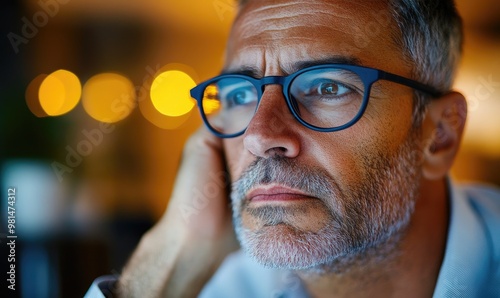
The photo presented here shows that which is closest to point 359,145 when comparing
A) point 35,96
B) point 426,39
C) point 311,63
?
point 311,63

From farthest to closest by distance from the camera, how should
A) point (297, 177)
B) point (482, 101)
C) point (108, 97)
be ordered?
point (108, 97) → point (482, 101) → point (297, 177)

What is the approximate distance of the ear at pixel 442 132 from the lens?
97cm

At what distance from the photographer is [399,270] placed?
0.96 meters

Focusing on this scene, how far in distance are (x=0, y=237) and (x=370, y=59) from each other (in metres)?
0.72

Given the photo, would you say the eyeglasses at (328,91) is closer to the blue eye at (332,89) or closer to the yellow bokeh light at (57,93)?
the blue eye at (332,89)

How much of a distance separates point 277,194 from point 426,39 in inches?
16.4

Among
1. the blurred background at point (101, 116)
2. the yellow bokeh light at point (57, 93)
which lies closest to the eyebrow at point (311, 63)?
the blurred background at point (101, 116)

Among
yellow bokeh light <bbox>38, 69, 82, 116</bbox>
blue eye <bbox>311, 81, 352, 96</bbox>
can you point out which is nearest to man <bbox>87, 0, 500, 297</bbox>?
blue eye <bbox>311, 81, 352, 96</bbox>

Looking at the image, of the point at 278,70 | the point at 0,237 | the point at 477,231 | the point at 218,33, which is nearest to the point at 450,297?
the point at 477,231

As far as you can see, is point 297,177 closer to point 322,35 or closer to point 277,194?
point 277,194

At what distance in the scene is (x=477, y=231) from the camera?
3.21ft

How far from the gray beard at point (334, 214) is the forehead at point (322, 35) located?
0.57 feet

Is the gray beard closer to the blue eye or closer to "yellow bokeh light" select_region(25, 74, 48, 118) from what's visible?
the blue eye

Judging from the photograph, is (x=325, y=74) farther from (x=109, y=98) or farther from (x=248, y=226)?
(x=109, y=98)
